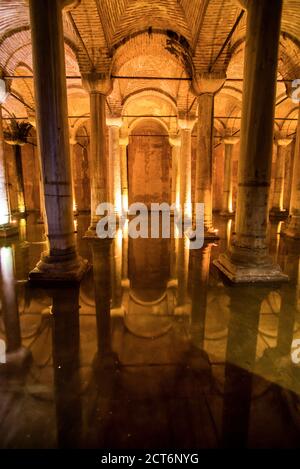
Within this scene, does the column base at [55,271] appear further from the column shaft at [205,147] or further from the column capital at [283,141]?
the column capital at [283,141]

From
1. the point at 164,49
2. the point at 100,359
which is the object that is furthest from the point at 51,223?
the point at 164,49

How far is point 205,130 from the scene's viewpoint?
835 cm

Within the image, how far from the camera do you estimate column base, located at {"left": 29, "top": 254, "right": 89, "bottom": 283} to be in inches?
185

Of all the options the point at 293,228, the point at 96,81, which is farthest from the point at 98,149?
the point at 293,228

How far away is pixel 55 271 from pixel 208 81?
23.4 ft

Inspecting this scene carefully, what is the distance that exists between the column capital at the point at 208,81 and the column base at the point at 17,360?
834cm

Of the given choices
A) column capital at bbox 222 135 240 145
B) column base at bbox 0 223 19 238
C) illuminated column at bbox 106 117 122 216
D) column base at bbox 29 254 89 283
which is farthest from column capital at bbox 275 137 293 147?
column base at bbox 29 254 89 283

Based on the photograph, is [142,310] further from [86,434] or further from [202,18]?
[202,18]

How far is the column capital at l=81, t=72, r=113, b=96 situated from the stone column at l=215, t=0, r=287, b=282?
4.80 meters

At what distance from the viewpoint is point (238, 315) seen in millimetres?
3488

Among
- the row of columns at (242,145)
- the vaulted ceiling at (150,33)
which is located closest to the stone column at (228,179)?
the vaulted ceiling at (150,33)

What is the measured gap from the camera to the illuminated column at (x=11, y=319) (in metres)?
2.64

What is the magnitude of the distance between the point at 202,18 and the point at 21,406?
8840 mm

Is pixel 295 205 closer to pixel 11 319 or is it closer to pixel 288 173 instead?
pixel 11 319
